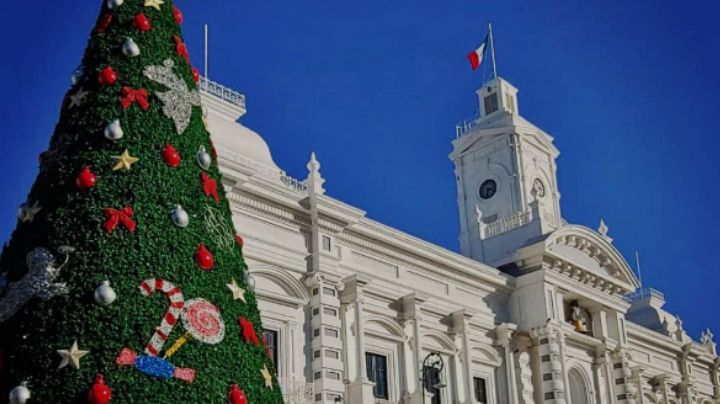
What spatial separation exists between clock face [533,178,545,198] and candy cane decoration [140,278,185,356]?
26.2m

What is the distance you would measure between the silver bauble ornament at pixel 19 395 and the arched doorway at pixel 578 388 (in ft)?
76.5

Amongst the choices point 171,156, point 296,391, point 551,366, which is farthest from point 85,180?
point 551,366

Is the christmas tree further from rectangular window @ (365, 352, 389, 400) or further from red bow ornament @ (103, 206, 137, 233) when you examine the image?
rectangular window @ (365, 352, 389, 400)

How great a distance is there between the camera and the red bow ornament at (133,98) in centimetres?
1074

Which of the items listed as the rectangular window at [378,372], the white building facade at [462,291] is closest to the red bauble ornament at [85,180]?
the white building facade at [462,291]

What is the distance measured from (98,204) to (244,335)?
2.10 metres

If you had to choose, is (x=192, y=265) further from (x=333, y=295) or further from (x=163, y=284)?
(x=333, y=295)

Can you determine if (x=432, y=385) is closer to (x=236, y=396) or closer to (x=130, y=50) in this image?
(x=236, y=396)

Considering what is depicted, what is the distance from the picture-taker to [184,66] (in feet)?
38.0

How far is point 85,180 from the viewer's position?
1010 centimetres

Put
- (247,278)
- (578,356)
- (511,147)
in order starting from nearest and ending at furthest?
(247,278)
(578,356)
(511,147)

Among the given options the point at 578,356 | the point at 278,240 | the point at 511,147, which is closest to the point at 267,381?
the point at 278,240

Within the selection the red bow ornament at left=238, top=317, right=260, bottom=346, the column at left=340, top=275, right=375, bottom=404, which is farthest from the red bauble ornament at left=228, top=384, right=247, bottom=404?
the column at left=340, top=275, right=375, bottom=404

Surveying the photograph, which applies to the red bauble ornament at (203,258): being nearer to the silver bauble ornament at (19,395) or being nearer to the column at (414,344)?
the silver bauble ornament at (19,395)
